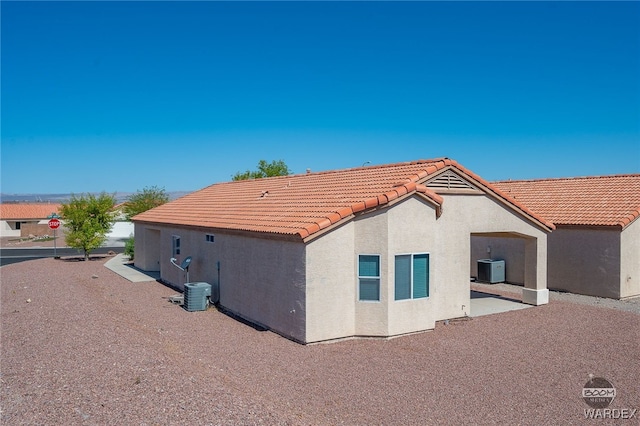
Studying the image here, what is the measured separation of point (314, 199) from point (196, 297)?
4.53m

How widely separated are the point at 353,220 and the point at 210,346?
431cm

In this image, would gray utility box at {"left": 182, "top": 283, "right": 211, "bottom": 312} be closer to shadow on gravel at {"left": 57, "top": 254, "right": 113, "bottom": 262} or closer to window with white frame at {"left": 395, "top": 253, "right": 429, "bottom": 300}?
window with white frame at {"left": 395, "top": 253, "right": 429, "bottom": 300}

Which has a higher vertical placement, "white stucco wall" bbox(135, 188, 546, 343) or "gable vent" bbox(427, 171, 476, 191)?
"gable vent" bbox(427, 171, 476, 191)

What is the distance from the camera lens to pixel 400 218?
511 inches

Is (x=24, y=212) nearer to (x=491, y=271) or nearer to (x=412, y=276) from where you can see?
Answer: (x=491, y=271)

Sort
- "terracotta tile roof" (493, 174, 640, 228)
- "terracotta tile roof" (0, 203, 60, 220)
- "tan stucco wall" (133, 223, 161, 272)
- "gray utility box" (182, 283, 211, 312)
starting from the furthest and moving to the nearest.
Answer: "terracotta tile roof" (0, 203, 60, 220) → "tan stucco wall" (133, 223, 161, 272) → "terracotta tile roof" (493, 174, 640, 228) → "gray utility box" (182, 283, 211, 312)

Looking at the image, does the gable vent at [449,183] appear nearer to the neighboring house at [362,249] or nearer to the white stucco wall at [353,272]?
the neighboring house at [362,249]

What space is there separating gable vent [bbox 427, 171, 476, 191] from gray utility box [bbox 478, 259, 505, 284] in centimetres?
738

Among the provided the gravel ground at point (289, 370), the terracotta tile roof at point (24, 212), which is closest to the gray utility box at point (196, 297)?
the gravel ground at point (289, 370)

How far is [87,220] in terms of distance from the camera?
31922 millimetres

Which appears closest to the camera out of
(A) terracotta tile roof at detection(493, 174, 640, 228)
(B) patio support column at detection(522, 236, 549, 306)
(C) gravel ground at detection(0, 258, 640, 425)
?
(C) gravel ground at detection(0, 258, 640, 425)

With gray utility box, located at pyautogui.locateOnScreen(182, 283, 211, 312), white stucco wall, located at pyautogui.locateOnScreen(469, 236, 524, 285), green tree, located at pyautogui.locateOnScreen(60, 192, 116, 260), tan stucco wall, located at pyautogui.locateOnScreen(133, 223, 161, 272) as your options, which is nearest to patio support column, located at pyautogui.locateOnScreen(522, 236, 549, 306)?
white stucco wall, located at pyautogui.locateOnScreen(469, 236, 524, 285)

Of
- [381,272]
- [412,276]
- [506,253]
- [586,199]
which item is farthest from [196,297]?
[586,199]

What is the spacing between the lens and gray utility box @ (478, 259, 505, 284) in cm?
2197
